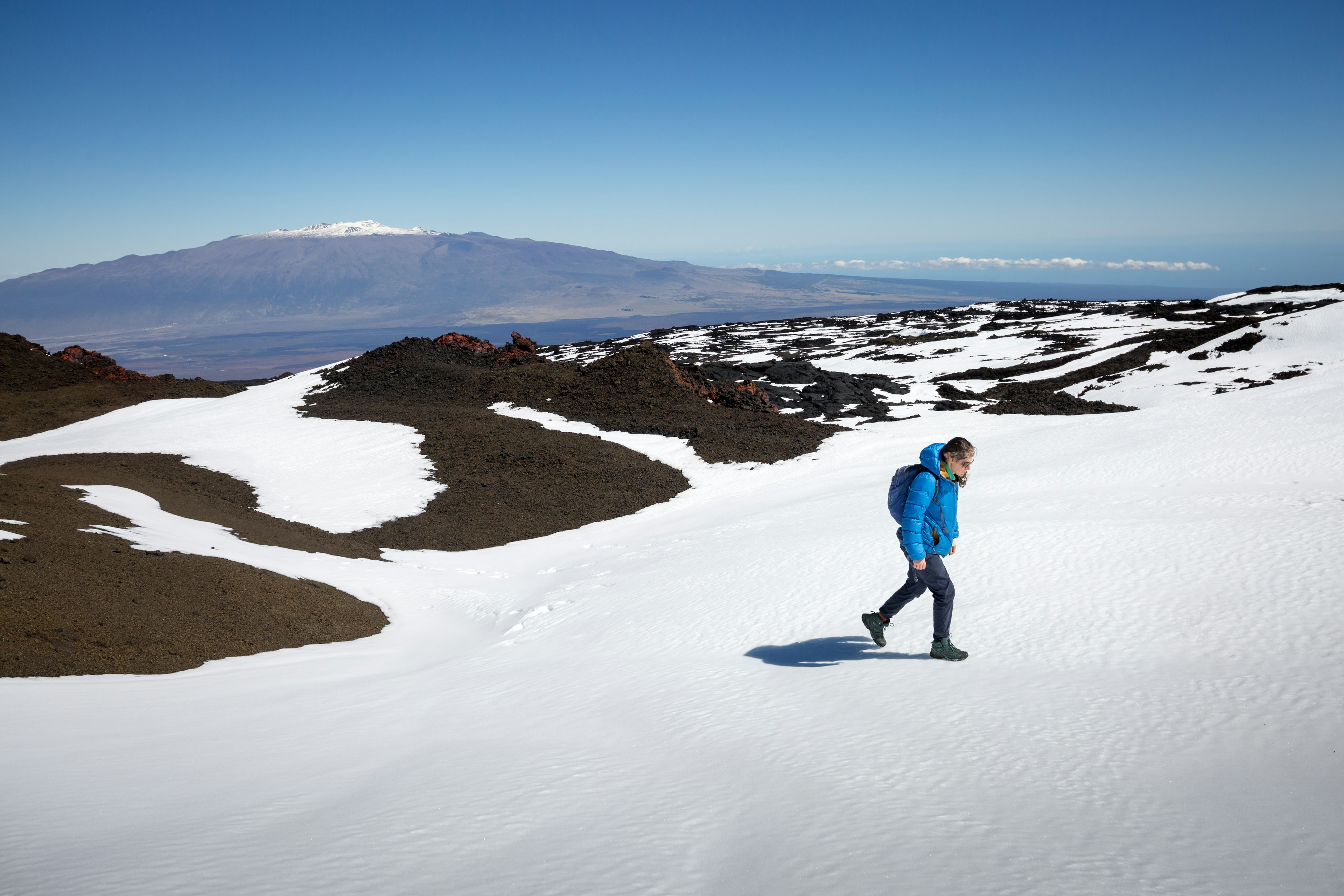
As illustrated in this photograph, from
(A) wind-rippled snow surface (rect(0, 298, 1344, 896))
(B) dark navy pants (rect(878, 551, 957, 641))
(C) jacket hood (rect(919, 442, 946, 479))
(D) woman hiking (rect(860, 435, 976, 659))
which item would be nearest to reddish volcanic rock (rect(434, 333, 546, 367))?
(A) wind-rippled snow surface (rect(0, 298, 1344, 896))

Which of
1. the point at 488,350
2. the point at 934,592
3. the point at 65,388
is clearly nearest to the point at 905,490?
the point at 934,592

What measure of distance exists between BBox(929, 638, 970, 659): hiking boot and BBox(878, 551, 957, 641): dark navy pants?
61 mm

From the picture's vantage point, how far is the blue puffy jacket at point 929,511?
6660 mm

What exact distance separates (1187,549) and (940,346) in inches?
1917

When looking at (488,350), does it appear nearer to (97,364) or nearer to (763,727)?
(97,364)

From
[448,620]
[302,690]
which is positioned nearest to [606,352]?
[448,620]

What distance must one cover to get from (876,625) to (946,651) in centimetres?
75

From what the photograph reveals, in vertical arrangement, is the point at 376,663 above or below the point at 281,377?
below

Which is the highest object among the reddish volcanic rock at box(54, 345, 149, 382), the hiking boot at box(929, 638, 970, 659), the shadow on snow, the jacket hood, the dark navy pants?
the reddish volcanic rock at box(54, 345, 149, 382)

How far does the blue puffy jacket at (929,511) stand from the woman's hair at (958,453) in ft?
0.17

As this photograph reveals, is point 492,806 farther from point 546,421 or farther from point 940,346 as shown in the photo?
point 940,346

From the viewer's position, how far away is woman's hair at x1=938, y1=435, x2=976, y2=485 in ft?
21.7

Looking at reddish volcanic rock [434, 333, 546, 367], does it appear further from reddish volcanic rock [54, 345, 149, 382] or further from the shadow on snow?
the shadow on snow

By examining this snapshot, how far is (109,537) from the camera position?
11.3 metres
